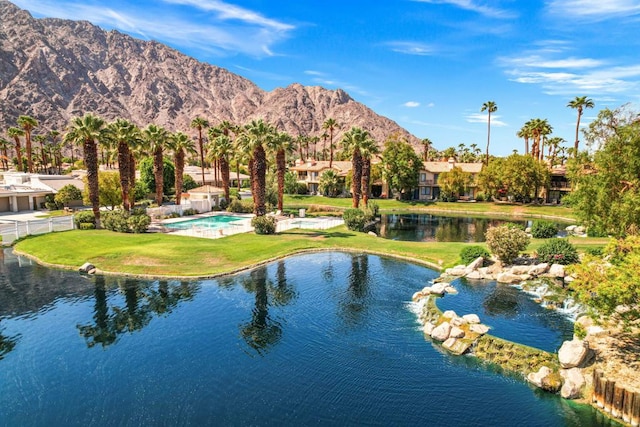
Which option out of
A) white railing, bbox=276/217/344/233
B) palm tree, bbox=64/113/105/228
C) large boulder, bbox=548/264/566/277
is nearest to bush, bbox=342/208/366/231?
white railing, bbox=276/217/344/233

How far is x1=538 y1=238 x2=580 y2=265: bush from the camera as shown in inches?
1383

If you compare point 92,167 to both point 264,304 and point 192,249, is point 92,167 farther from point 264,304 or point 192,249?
point 264,304

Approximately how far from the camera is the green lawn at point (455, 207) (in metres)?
82.0

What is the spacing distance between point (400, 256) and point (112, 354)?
2824 cm

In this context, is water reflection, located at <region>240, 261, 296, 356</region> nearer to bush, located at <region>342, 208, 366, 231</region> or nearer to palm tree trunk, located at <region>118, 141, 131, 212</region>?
bush, located at <region>342, 208, 366, 231</region>

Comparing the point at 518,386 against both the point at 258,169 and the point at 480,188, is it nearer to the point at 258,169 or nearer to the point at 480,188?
the point at 258,169

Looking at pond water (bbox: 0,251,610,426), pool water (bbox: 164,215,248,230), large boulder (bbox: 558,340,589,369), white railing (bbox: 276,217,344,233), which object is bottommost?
pond water (bbox: 0,251,610,426)

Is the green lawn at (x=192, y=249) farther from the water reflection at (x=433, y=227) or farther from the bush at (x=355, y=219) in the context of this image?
the water reflection at (x=433, y=227)

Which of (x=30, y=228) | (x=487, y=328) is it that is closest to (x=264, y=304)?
(x=487, y=328)

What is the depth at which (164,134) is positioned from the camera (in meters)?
66.6

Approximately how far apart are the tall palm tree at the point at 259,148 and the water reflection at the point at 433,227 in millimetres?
17551

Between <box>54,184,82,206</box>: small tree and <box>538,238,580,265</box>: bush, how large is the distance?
6888 centimetres

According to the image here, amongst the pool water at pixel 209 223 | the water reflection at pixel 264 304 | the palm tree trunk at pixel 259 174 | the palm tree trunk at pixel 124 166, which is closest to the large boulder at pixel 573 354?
the water reflection at pixel 264 304

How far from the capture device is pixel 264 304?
29547 millimetres
